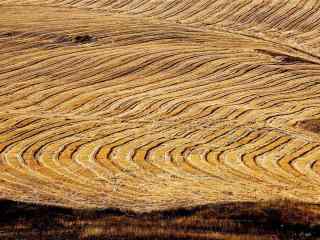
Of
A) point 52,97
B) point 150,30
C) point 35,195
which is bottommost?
point 35,195

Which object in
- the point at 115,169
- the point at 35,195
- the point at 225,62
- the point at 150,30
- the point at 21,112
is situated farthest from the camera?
the point at 150,30

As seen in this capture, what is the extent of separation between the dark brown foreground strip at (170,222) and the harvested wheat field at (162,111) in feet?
0.32

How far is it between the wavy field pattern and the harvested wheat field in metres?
0.11

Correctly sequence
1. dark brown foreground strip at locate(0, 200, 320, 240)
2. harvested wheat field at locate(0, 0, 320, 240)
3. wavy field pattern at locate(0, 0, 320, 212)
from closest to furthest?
1. dark brown foreground strip at locate(0, 200, 320, 240)
2. harvested wheat field at locate(0, 0, 320, 240)
3. wavy field pattern at locate(0, 0, 320, 212)

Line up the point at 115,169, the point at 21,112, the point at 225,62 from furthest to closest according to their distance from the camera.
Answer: the point at 225,62 < the point at 21,112 < the point at 115,169

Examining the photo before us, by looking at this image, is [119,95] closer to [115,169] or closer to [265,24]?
[115,169]

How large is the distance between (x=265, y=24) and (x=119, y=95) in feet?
74.5

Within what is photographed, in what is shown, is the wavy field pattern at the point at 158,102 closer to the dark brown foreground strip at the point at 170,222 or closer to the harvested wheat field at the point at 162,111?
the harvested wheat field at the point at 162,111

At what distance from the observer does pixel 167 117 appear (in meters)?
47.4

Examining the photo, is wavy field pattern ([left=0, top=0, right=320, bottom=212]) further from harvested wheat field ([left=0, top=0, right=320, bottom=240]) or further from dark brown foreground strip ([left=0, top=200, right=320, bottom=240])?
dark brown foreground strip ([left=0, top=200, right=320, bottom=240])

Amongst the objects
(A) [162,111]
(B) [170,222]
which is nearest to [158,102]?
(A) [162,111]

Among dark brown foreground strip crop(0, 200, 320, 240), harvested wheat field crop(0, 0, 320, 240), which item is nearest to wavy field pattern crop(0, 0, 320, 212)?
harvested wheat field crop(0, 0, 320, 240)

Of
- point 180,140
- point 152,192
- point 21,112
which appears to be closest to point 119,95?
point 21,112

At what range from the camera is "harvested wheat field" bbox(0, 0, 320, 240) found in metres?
29.3
